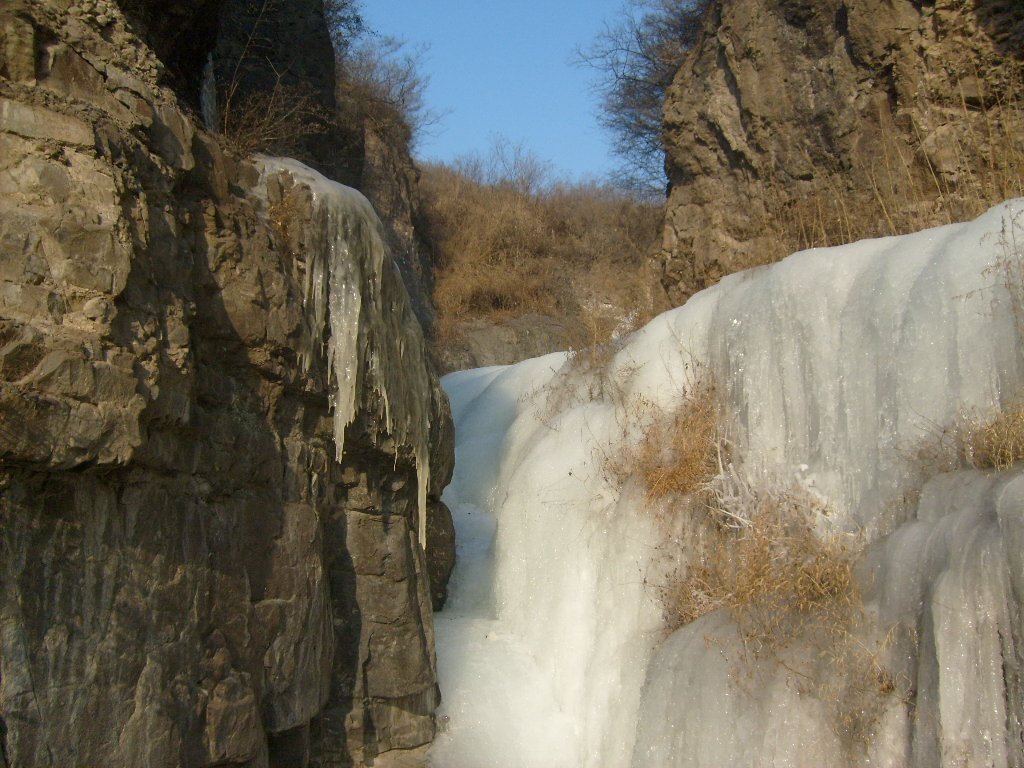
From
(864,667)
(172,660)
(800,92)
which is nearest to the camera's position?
(172,660)

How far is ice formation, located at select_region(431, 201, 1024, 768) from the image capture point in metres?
5.45

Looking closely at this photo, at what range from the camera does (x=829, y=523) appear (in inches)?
275

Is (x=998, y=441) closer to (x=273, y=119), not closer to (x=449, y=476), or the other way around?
(x=449, y=476)

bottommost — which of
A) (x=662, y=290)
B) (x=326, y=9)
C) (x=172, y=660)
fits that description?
(x=172, y=660)

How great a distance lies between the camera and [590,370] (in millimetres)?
10164

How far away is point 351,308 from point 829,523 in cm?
332

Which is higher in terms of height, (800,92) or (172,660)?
(800,92)

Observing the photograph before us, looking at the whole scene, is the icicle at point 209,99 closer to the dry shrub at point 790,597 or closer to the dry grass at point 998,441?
the dry shrub at point 790,597

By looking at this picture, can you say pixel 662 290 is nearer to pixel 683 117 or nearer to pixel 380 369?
pixel 683 117

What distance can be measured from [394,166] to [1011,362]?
11313 mm

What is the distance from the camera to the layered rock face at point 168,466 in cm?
479

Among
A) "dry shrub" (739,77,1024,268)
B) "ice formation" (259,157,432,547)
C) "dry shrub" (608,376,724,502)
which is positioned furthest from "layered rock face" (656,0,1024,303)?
"ice formation" (259,157,432,547)

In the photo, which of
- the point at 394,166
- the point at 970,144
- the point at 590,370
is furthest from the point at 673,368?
the point at 394,166

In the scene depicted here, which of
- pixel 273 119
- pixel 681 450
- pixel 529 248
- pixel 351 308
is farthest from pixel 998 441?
pixel 529 248
